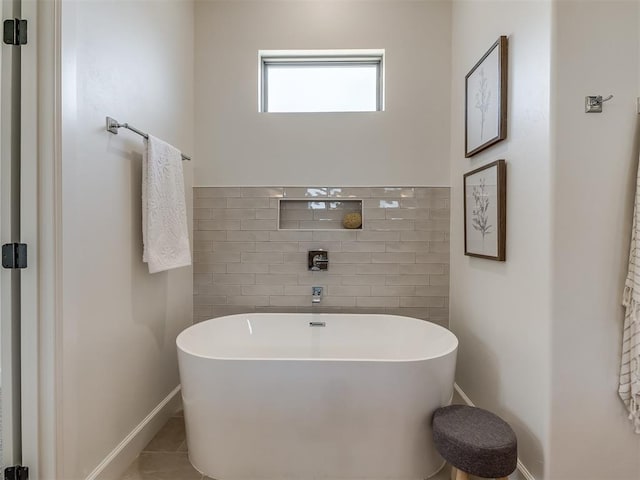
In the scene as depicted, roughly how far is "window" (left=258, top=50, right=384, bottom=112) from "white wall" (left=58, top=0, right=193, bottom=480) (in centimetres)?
81

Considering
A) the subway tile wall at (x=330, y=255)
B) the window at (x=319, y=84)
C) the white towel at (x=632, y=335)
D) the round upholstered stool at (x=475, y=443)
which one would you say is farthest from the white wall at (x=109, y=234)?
the white towel at (x=632, y=335)

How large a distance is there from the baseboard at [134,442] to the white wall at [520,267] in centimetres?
201

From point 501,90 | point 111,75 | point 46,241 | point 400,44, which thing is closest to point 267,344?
point 46,241

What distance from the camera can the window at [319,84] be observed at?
9.16ft

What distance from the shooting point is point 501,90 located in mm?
1773

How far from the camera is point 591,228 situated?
1.39 meters

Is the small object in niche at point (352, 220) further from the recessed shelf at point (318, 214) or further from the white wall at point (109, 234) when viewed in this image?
the white wall at point (109, 234)

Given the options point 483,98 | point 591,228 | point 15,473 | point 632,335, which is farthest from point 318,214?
point 15,473

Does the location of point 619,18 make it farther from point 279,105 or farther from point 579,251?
point 279,105

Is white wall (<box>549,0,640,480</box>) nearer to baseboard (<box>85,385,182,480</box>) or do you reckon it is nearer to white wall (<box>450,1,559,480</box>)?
white wall (<box>450,1,559,480</box>)

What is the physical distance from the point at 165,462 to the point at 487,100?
275cm

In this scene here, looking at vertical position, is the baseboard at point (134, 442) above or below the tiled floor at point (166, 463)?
above

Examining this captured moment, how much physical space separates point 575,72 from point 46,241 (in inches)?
88.6

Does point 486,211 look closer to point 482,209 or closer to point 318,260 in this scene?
point 482,209
